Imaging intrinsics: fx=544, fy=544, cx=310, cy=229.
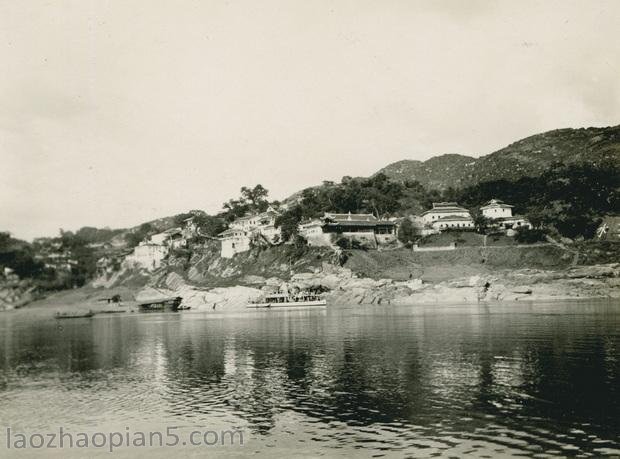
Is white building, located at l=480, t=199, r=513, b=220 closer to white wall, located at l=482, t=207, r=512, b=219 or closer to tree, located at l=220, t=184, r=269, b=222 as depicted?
white wall, located at l=482, t=207, r=512, b=219

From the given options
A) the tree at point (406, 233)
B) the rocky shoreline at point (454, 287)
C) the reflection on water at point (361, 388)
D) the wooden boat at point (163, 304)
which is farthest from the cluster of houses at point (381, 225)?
the reflection on water at point (361, 388)

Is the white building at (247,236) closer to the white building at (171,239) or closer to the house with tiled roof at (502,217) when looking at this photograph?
the white building at (171,239)

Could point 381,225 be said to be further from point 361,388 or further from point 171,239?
point 361,388

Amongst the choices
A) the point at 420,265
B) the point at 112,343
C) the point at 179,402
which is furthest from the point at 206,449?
the point at 420,265

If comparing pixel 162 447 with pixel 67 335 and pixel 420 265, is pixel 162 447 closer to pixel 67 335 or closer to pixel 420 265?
pixel 67 335

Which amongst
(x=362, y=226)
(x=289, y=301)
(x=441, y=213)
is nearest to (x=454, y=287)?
(x=289, y=301)

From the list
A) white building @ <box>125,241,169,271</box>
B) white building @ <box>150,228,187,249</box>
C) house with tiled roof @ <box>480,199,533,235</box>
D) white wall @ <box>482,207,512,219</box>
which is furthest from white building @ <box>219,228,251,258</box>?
white wall @ <box>482,207,512,219</box>
